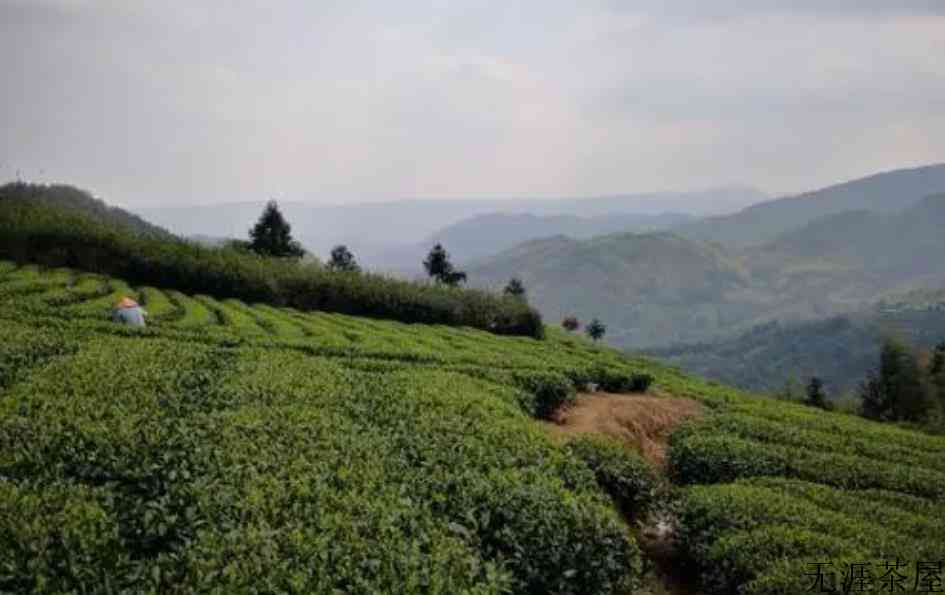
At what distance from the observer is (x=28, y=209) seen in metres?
70.8

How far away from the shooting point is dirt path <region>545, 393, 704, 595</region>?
2012 centimetres

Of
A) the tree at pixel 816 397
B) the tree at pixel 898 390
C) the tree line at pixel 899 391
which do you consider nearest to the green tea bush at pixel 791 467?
the tree line at pixel 899 391

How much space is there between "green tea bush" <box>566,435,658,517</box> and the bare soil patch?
4.00 metres

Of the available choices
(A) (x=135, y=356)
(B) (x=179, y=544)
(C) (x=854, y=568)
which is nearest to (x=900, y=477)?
(C) (x=854, y=568)

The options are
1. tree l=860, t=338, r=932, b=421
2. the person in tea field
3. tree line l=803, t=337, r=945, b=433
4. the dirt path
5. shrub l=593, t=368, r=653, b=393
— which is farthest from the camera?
tree l=860, t=338, r=932, b=421

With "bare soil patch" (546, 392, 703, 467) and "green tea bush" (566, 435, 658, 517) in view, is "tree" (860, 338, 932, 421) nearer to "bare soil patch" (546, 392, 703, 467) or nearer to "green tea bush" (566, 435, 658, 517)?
"bare soil patch" (546, 392, 703, 467)

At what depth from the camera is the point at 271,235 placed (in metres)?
93.6

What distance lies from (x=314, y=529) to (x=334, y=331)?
3265 cm

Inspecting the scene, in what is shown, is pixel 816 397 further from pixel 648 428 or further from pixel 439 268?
pixel 648 428

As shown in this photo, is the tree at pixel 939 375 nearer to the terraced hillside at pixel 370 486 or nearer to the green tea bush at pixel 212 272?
the green tea bush at pixel 212 272

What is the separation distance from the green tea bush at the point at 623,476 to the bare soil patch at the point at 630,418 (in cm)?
400

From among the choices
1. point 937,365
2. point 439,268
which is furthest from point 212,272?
point 937,365

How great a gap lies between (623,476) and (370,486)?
9.22 meters

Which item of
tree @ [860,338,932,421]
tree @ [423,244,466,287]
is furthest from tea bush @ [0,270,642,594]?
tree @ [860,338,932,421]
